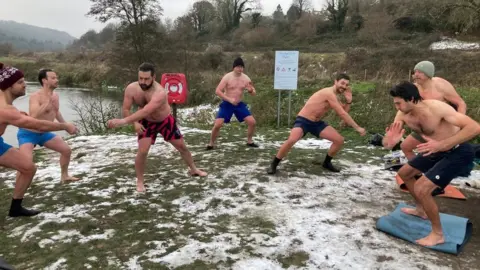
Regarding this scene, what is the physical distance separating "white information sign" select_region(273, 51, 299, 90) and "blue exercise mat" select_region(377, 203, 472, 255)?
5747 mm

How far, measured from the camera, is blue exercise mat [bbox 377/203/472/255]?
3.57m

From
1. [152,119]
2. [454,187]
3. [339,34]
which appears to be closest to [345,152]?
[454,187]

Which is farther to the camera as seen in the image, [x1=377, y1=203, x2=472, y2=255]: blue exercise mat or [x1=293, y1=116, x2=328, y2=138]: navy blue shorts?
[x1=293, y1=116, x2=328, y2=138]: navy blue shorts

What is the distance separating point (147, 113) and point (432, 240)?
3373mm

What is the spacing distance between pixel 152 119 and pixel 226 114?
2.49 meters

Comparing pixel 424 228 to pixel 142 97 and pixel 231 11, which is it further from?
pixel 231 11

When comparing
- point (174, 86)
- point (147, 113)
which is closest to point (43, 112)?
point (147, 113)

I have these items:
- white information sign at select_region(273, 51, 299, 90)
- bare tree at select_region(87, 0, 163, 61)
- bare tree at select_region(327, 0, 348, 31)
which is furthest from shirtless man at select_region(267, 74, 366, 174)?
bare tree at select_region(327, 0, 348, 31)

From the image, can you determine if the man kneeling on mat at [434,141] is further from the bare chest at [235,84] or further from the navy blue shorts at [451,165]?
the bare chest at [235,84]

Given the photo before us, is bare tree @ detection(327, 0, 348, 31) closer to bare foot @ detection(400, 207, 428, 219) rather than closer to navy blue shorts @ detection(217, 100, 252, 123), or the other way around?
navy blue shorts @ detection(217, 100, 252, 123)

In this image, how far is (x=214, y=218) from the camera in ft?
13.9

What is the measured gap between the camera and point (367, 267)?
10.6ft

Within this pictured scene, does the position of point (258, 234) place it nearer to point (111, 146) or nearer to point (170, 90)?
point (111, 146)

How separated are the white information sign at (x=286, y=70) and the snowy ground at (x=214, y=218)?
3.18m
